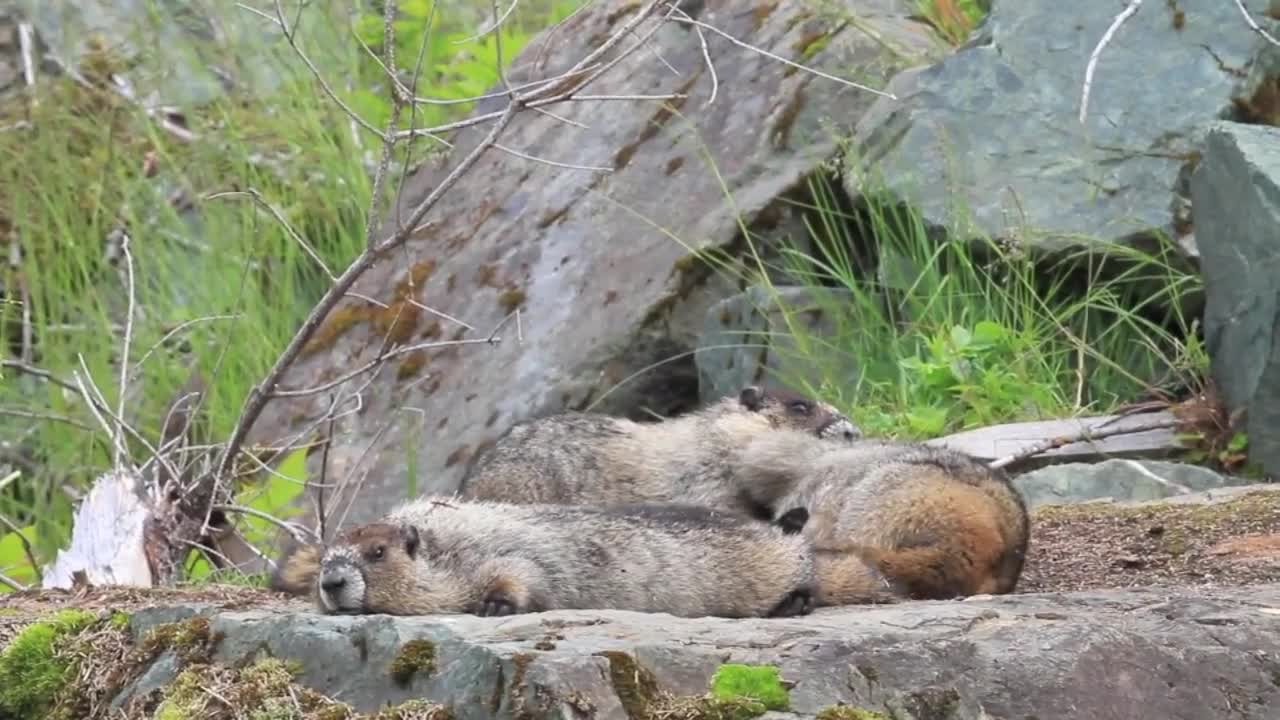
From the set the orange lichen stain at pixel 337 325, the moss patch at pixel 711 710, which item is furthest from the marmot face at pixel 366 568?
the orange lichen stain at pixel 337 325

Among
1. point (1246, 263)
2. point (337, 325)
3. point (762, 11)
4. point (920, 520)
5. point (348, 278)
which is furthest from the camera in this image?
point (337, 325)

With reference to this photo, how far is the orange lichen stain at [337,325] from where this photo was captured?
1158cm

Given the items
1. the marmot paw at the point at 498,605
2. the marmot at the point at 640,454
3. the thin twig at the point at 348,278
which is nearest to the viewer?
the marmot paw at the point at 498,605

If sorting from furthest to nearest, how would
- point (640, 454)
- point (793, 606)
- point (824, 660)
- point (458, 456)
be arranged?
1. point (458, 456)
2. point (640, 454)
3. point (793, 606)
4. point (824, 660)

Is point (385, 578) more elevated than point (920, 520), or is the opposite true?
point (385, 578)

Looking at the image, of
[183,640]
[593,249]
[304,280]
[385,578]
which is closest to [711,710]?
[385,578]

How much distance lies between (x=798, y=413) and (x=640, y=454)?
69 centimetres

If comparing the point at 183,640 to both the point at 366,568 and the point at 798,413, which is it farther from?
the point at 798,413

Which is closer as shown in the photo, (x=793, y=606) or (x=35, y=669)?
(x=35, y=669)

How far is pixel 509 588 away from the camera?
510 centimetres

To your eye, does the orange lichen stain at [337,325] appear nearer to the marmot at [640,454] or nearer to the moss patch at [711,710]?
the marmot at [640,454]

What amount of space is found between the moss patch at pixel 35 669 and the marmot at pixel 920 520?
2.19 m

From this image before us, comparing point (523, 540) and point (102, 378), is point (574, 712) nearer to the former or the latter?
point (523, 540)

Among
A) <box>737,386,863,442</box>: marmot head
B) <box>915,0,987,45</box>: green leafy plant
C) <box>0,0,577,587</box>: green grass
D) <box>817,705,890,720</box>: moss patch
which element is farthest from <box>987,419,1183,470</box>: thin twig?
<box>0,0,577,587</box>: green grass
